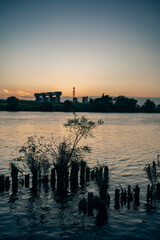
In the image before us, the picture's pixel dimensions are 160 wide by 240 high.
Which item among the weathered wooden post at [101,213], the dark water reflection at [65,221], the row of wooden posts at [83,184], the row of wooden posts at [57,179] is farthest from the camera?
the row of wooden posts at [57,179]

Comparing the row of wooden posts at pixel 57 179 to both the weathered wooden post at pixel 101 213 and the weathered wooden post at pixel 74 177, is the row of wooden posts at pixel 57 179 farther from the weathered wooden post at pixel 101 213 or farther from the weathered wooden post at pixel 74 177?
the weathered wooden post at pixel 101 213

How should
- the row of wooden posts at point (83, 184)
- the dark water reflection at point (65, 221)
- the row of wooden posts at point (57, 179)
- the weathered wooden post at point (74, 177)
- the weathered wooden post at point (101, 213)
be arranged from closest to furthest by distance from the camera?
1. the dark water reflection at point (65, 221)
2. the weathered wooden post at point (101, 213)
3. the row of wooden posts at point (83, 184)
4. the row of wooden posts at point (57, 179)
5. the weathered wooden post at point (74, 177)

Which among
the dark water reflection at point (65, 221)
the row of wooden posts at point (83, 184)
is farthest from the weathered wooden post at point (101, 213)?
the row of wooden posts at point (83, 184)

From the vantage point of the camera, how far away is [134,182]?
20812 mm

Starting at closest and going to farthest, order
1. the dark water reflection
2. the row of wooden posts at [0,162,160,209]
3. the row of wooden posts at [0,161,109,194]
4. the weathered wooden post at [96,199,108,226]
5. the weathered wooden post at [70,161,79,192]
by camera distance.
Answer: the dark water reflection
the weathered wooden post at [96,199,108,226]
the row of wooden posts at [0,162,160,209]
the row of wooden posts at [0,161,109,194]
the weathered wooden post at [70,161,79,192]

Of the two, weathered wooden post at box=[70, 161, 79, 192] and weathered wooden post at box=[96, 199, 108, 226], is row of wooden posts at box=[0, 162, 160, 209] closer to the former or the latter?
weathered wooden post at box=[70, 161, 79, 192]

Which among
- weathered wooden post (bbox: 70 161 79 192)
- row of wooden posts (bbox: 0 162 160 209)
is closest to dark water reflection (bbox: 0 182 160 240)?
row of wooden posts (bbox: 0 162 160 209)

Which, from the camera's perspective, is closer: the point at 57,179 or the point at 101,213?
the point at 101,213

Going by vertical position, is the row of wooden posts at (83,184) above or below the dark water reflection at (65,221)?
above

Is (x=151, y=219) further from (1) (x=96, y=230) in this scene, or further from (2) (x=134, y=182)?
(2) (x=134, y=182)

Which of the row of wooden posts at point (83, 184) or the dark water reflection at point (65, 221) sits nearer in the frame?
the dark water reflection at point (65, 221)

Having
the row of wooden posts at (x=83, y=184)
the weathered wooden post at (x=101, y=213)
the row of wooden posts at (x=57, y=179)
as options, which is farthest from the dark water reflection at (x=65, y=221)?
the row of wooden posts at (x=57, y=179)

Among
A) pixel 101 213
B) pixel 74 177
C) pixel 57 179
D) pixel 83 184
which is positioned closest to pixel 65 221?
pixel 101 213

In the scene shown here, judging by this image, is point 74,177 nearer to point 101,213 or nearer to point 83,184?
point 83,184
